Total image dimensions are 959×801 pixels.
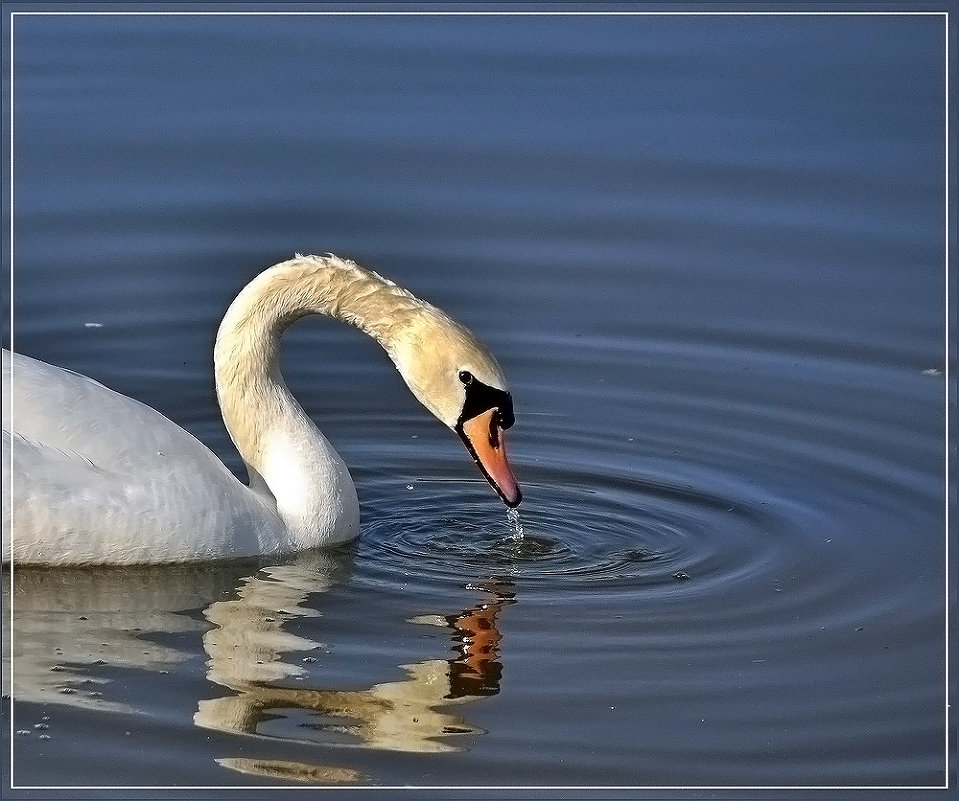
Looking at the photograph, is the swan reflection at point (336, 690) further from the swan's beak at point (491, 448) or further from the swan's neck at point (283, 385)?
the swan's neck at point (283, 385)

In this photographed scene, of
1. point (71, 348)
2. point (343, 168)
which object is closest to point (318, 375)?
point (71, 348)

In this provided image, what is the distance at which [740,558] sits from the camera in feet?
29.9

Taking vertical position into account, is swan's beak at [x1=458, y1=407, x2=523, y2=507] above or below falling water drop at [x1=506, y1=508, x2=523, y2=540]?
above

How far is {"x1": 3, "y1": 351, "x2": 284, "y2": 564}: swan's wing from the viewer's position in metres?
8.60

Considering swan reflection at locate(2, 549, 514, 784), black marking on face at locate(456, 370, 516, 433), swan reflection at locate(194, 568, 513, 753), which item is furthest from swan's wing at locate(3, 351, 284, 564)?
black marking on face at locate(456, 370, 516, 433)

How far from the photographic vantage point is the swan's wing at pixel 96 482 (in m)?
8.60

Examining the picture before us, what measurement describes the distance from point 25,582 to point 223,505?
0.93 meters

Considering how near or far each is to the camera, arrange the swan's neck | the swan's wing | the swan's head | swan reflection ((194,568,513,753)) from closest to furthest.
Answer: swan reflection ((194,568,513,753))
the swan's wing
the swan's head
the swan's neck

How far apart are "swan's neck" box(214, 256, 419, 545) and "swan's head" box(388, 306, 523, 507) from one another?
0.18 metres

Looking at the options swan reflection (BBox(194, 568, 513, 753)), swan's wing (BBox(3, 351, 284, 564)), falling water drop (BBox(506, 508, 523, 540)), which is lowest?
swan reflection (BBox(194, 568, 513, 753))

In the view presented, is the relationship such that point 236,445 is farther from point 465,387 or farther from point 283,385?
point 465,387

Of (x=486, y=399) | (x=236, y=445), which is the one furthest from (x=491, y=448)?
(x=236, y=445)

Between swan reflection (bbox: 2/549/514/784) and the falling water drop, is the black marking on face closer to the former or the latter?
the falling water drop

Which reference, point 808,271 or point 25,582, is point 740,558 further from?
point 808,271
